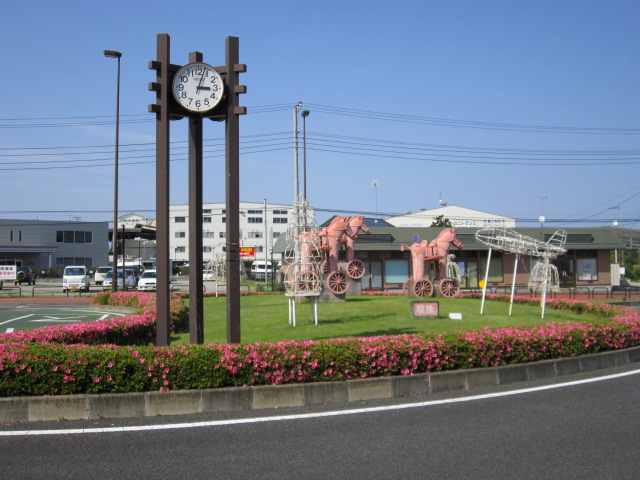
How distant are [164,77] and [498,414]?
7327 mm

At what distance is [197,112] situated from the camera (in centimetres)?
1020

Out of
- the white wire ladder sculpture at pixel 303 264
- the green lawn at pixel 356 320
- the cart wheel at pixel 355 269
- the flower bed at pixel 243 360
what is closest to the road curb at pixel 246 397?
the flower bed at pixel 243 360

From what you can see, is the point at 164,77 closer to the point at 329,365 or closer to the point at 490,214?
the point at 329,365

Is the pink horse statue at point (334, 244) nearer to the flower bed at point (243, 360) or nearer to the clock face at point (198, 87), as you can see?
the flower bed at point (243, 360)

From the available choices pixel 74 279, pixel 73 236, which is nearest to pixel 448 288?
pixel 74 279

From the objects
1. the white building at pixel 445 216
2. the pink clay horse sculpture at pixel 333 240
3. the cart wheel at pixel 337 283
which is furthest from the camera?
the white building at pixel 445 216

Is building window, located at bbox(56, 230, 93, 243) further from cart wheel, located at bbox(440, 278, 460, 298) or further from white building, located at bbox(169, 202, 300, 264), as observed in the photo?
cart wheel, located at bbox(440, 278, 460, 298)

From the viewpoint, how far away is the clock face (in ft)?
33.0

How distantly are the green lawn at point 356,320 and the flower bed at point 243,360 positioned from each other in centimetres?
412

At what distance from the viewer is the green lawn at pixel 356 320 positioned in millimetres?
13961

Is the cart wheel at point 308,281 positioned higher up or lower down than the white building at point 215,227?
lower down

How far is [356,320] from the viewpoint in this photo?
655 inches

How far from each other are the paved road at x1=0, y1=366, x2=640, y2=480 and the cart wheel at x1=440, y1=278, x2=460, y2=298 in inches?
730

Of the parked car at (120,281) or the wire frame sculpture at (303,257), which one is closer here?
the wire frame sculpture at (303,257)
